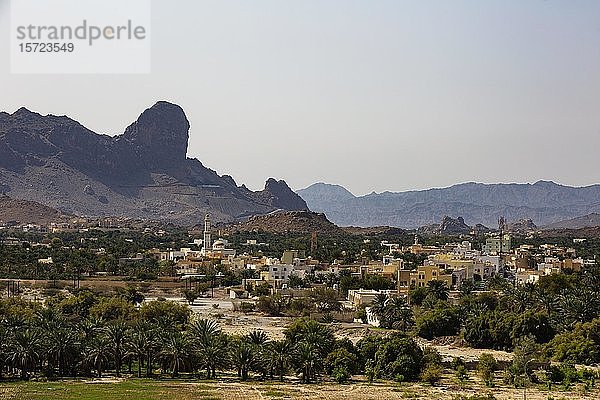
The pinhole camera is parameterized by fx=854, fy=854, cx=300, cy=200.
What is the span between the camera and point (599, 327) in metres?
50.8

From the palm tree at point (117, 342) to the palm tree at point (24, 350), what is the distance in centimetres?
356

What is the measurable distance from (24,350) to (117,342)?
15.8 feet

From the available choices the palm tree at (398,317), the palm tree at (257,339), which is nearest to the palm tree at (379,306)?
the palm tree at (398,317)

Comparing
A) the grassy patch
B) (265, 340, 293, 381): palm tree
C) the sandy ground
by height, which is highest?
(265, 340, 293, 381): palm tree

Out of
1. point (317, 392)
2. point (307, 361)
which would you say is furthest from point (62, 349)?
point (317, 392)

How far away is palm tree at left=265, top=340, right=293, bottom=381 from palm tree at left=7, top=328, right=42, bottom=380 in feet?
37.5

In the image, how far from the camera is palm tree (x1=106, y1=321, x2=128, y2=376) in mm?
44094

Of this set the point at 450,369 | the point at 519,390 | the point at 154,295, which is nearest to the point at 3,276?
the point at 154,295

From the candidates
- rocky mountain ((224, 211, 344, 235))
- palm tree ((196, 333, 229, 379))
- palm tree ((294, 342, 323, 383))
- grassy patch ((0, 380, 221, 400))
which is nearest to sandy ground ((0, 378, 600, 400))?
grassy patch ((0, 380, 221, 400))

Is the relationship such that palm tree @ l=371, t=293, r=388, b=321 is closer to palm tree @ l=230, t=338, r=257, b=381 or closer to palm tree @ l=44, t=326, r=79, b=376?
palm tree @ l=230, t=338, r=257, b=381

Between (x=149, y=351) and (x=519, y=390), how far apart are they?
1863cm

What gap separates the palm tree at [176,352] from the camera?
43594 mm

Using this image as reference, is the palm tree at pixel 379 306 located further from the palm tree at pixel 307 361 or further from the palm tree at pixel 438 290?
the palm tree at pixel 307 361

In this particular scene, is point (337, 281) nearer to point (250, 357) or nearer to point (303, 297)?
point (303, 297)
